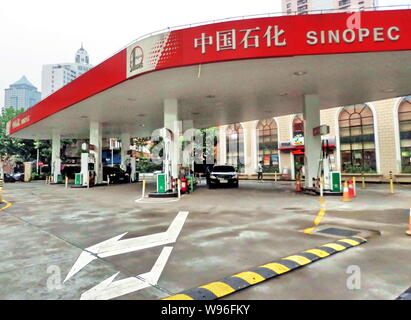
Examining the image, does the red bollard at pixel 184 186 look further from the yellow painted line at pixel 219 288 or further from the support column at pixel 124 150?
the support column at pixel 124 150

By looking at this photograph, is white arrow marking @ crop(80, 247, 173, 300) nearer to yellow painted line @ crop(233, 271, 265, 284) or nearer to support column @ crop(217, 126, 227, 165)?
yellow painted line @ crop(233, 271, 265, 284)

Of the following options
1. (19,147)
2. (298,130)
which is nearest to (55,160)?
(19,147)

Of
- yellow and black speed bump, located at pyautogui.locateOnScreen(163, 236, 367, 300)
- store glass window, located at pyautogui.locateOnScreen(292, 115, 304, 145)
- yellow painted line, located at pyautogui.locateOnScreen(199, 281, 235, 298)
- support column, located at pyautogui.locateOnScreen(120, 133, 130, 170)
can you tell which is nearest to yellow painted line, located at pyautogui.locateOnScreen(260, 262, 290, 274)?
yellow and black speed bump, located at pyautogui.locateOnScreen(163, 236, 367, 300)

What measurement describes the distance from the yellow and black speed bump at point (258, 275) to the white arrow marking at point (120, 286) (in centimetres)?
56

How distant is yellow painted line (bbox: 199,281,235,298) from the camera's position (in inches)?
128

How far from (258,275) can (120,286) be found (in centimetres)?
183

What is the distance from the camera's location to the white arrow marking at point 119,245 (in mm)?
4508

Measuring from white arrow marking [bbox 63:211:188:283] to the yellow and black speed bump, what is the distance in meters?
1.92

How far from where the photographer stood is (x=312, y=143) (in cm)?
1500

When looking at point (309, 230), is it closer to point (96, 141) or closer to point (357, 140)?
point (96, 141)

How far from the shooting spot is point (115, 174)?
86.7 feet
